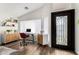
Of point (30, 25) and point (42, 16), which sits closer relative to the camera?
point (30, 25)

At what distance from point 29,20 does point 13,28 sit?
→ 77 centimetres

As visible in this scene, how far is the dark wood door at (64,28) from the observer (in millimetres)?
3678

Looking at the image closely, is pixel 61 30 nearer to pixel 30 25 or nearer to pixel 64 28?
pixel 64 28

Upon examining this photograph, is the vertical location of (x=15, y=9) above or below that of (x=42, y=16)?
above

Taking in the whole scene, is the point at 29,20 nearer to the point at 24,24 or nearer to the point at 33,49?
the point at 24,24

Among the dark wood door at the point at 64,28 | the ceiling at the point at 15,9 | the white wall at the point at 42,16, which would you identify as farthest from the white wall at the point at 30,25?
the dark wood door at the point at 64,28

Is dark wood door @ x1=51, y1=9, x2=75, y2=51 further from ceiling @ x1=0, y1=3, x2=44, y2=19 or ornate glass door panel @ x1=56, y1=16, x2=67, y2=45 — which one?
ceiling @ x1=0, y1=3, x2=44, y2=19

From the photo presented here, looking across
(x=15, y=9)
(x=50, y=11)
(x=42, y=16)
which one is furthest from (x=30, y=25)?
(x=50, y=11)

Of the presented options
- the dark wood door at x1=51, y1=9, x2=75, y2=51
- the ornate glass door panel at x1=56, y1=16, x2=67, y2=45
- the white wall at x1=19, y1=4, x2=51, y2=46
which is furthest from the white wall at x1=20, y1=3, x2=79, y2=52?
the ornate glass door panel at x1=56, y1=16, x2=67, y2=45

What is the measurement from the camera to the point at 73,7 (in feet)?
11.6

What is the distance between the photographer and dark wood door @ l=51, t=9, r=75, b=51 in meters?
3.68

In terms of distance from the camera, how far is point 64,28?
388 centimetres

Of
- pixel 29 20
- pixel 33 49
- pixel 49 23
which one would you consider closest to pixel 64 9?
pixel 49 23

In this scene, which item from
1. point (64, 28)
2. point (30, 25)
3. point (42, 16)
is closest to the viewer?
point (30, 25)
